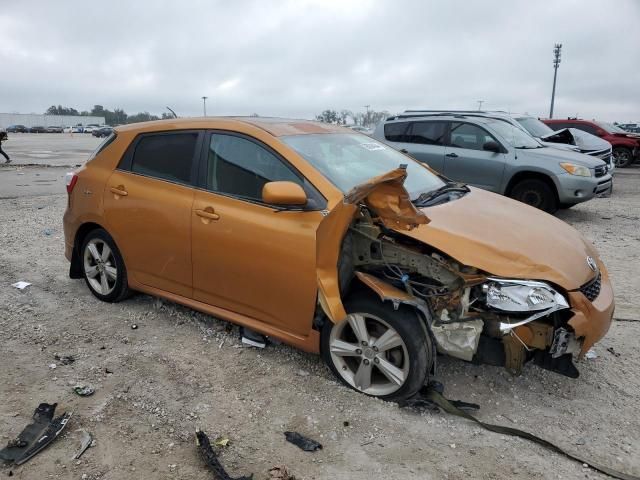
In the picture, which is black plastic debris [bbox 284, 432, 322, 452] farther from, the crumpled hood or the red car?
the red car

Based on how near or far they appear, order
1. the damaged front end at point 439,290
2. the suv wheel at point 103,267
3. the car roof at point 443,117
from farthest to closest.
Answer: the car roof at point 443,117 < the suv wheel at point 103,267 < the damaged front end at point 439,290

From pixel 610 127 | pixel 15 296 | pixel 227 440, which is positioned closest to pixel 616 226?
pixel 227 440

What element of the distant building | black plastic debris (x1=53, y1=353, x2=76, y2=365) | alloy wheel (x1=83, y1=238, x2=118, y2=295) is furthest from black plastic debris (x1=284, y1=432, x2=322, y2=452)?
the distant building

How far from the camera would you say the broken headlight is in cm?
287

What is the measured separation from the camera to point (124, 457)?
2695 mm

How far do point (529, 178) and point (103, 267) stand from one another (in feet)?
22.9

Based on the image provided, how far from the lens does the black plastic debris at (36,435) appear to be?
2.68m

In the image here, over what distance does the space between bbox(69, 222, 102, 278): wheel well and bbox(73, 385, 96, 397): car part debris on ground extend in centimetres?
166

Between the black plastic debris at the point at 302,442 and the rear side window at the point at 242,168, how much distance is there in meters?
1.53

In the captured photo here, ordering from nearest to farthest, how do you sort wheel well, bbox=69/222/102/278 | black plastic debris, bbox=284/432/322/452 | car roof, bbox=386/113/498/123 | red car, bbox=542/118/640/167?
black plastic debris, bbox=284/432/322/452 < wheel well, bbox=69/222/102/278 < car roof, bbox=386/113/498/123 < red car, bbox=542/118/640/167

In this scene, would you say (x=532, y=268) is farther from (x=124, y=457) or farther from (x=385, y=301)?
(x=124, y=457)

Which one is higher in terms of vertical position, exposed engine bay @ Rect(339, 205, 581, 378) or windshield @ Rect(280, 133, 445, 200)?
windshield @ Rect(280, 133, 445, 200)

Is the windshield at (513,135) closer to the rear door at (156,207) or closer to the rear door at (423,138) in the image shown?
the rear door at (423,138)

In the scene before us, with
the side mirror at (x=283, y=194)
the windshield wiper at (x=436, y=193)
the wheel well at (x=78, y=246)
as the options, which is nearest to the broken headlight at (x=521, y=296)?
the windshield wiper at (x=436, y=193)
